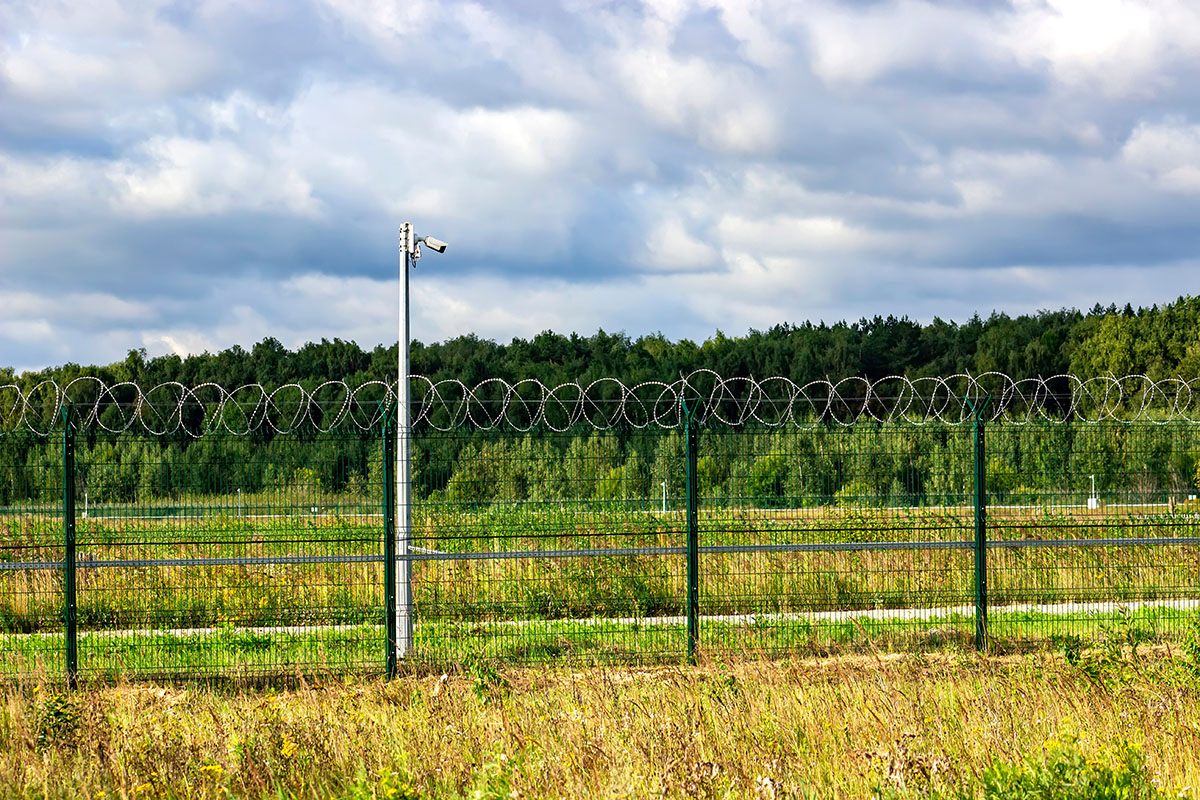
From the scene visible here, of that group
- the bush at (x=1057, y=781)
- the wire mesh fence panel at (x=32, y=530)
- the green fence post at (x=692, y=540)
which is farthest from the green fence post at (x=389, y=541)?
the bush at (x=1057, y=781)

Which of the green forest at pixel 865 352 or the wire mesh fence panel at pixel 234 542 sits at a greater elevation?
the green forest at pixel 865 352

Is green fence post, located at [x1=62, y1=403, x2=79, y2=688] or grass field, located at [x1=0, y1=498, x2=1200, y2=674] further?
grass field, located at [x1=0, y1=498, x2=1200, y2=674]

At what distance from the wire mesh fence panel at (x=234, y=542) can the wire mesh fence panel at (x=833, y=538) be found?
3.28m

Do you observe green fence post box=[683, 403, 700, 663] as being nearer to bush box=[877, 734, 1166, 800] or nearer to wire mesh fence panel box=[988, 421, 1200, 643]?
wire mesh fence panel box=[988, 421, 1200, 643]

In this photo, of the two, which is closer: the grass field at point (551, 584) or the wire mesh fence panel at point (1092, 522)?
the grass field at point (551, 584)

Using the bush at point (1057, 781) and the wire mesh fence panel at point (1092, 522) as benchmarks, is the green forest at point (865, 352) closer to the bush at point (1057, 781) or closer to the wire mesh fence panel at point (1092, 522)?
the wire mesh fence panel at point (1092, 522)

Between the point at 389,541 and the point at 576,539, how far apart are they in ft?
6.17

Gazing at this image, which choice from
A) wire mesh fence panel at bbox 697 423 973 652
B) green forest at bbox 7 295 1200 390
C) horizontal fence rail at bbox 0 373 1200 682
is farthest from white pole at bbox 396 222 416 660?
green forest at bbox 7 295 1200 390

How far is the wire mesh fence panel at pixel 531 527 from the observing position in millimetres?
A: 11398

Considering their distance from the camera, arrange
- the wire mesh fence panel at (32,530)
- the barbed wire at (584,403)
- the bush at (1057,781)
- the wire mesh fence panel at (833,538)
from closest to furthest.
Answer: the bush at (1057,781) → the wire mesh fence panel at (32,530) → the wire mesh fence panel at (833,538) → the barbed wire at (584,403)

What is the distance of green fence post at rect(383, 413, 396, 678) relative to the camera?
35.7ft

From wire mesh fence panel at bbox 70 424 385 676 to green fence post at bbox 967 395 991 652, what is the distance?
5597mm

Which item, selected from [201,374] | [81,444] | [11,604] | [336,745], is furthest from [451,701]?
[201,374]

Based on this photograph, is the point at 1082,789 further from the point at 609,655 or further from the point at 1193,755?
the point at 609,655
